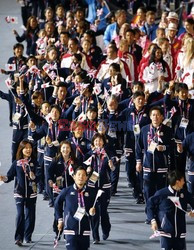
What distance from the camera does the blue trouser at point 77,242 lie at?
37.9 ft

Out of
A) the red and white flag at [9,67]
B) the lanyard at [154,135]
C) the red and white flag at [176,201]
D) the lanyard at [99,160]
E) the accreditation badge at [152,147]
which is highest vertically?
the red and white flag at [9,67]

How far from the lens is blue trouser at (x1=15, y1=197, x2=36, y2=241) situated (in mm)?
12625

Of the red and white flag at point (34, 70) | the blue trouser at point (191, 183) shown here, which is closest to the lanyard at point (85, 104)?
the red and white flag at point (34, 70)

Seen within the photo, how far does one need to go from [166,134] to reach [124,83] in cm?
221

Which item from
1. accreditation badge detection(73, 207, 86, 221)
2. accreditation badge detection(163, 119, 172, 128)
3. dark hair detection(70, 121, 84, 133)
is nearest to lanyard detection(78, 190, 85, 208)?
accreditation badge detection(73, 207, 86, 221)

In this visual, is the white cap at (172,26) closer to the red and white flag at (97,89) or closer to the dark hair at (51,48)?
the dark hair at (51,48)

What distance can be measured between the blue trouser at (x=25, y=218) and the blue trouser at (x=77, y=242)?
1.20m

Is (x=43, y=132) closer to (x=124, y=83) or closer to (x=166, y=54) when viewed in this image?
(x=124, y=83)

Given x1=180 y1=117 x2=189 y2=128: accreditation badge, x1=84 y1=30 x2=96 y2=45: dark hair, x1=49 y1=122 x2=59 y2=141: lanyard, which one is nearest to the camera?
x1=49 y1=122 x2=59 y2=141: lanyard

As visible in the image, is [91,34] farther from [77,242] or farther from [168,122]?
[77,242]

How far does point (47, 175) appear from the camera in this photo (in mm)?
13562

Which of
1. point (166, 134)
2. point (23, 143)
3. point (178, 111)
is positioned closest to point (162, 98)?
point (178, 111)

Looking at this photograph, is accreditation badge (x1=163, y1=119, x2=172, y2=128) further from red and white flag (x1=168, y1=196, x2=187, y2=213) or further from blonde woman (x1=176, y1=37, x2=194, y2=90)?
red and white flag (x1=168, y1=196, x2=187, y2=213)

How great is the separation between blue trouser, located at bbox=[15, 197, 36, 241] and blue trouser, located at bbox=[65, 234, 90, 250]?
120cm
